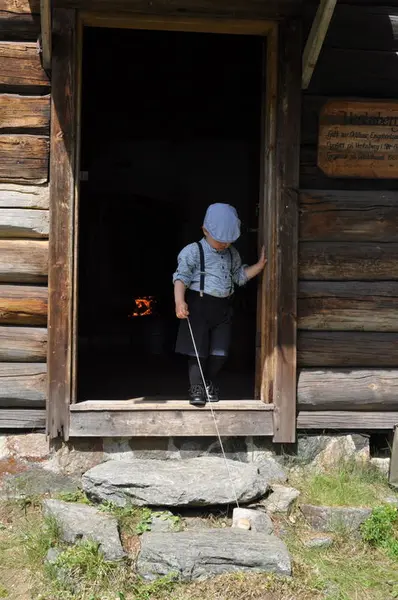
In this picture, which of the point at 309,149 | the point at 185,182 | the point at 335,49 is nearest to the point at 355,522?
the point at 309,149

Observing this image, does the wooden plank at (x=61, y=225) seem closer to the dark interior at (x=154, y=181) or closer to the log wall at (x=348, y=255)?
the log wall at (x=348, y=255)

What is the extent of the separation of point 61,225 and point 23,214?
286 mm

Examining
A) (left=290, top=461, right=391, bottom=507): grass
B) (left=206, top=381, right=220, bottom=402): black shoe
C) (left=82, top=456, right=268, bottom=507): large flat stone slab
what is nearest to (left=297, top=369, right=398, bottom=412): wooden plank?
(left=290, top=461, right=391, bottom=507): grass

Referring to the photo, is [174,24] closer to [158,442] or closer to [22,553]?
[158,442]

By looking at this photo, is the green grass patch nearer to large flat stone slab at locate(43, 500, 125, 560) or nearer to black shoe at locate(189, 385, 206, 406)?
black shoe at locate(189, 385, 206, 406)

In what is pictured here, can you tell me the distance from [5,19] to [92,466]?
128 inches

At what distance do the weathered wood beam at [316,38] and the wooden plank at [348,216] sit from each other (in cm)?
83

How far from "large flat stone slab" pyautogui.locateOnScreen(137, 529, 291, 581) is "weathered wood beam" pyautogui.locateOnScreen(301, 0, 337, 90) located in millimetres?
3177

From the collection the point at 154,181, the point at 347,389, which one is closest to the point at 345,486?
the point at 347,389

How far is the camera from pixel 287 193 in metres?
5.20

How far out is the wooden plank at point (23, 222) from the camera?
16.7 ft

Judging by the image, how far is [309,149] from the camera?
533 cm

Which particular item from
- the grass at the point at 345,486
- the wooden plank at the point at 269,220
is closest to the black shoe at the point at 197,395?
the wooden plank at the point at 269,220

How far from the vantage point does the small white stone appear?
456cm
